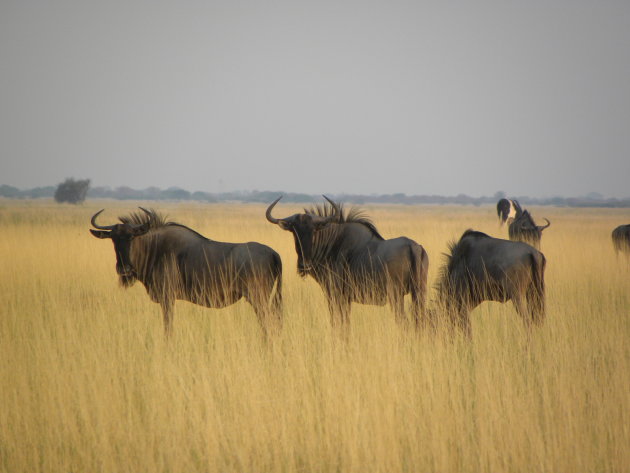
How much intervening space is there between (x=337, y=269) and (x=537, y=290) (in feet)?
7.28

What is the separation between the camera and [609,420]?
4.48 m

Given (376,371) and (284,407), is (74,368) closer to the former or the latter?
(284,407)

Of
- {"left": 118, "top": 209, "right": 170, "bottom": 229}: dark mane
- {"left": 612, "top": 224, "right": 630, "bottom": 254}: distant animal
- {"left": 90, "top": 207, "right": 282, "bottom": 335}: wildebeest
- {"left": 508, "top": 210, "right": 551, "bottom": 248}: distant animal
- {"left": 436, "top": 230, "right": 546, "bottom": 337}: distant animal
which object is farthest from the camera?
{"left": 508, "top": 210, "right": 551, "bottom": 248}: distant animal

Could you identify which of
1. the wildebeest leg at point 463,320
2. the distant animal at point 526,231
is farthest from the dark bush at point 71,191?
the wildebeest leg at point 463,320

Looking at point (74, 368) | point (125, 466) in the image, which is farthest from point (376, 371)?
point (74, 368)

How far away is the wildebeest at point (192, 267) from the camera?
272 inches

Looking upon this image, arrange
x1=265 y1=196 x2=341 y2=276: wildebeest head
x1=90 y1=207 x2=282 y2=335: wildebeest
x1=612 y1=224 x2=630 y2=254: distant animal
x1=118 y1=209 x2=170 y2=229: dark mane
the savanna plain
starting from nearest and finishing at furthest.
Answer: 1. the savanna plain
2. x1=90 y1=207 x2=282 y2=335: wildebeest
3. x1=265 y1=196 x2=341 y2=276: wildebeest head
4. x1=118 y1=209 x2=170 y2=229: dark mane
5. x1=612 y1=224 x2=630 y2=254: distant animal

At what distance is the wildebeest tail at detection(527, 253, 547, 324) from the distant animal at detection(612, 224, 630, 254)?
27.7ft

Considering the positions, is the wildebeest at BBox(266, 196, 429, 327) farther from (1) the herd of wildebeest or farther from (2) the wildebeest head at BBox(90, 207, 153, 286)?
(2) the wildebeest head at BBox(90, 207, 153, 286)

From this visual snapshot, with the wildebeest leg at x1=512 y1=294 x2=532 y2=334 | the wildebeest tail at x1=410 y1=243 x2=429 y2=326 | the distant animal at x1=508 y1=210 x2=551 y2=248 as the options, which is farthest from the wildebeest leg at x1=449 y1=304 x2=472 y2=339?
the distant animal at x1=508 y1=210 x2=551 y2=248

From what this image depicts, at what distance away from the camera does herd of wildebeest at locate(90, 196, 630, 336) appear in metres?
6.68

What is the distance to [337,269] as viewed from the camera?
7324 millimetres

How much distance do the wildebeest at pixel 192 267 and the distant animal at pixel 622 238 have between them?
10.1 m

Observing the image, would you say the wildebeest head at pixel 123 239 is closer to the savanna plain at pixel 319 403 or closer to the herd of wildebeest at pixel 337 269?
the herd of wildebeest at pixel 337 269
